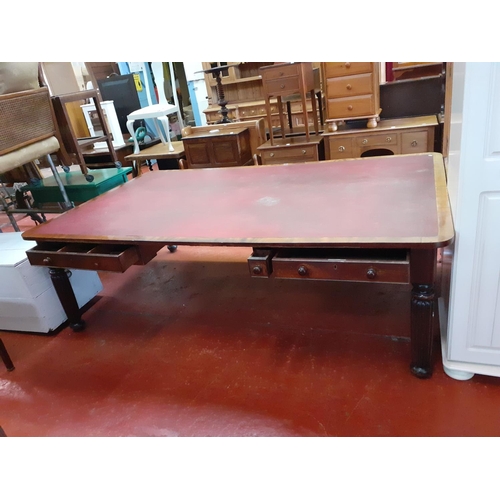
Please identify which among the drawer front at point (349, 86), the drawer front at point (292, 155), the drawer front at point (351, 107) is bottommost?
the drawer front at point (292, 155)

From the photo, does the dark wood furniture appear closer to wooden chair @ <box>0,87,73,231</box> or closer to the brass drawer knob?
wooden chair @ <box>0,87,73,231</box>

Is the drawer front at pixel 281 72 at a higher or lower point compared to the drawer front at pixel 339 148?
higher

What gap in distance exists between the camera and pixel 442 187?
5.17ft

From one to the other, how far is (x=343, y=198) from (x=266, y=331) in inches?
28.9

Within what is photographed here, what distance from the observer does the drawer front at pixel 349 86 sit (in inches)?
117

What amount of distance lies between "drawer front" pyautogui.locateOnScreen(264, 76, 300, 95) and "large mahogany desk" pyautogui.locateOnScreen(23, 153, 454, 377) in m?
1.16

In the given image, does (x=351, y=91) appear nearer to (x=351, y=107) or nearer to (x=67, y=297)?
(x=351, y=107)

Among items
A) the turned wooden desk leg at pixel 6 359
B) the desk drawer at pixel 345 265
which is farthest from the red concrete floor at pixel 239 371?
the desk drawer at pixel 345 265

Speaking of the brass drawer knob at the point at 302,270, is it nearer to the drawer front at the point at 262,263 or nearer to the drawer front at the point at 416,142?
the drawer front at the point at 262,263

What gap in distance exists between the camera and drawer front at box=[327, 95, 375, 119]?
10.0 feet

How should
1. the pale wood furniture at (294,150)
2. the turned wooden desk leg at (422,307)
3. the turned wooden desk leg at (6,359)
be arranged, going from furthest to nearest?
the pale wood furniture at (294,150) < the turned wooden desk leg at (6,359) < the turned wooden desk leg at (422,307)

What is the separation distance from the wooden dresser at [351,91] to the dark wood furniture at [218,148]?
2.95 ft

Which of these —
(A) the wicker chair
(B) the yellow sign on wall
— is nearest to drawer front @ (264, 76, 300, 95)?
(A) the wicker chair
